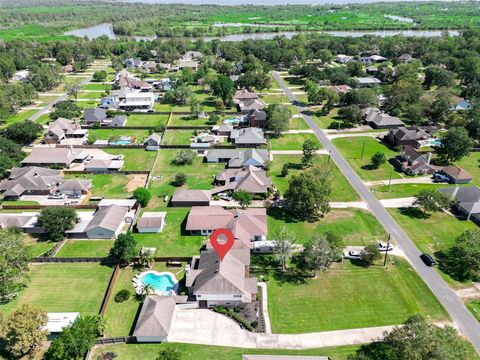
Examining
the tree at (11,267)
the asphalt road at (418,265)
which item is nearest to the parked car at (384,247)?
the asphalt road at (418,265)

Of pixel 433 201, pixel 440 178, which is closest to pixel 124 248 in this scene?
Answer: pixel 433 201


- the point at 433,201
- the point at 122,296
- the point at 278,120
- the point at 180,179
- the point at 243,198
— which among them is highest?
the point at 278,120

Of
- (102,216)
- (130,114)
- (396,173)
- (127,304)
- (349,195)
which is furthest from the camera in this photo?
(130,114)

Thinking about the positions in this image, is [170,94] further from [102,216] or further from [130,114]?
[102,216]

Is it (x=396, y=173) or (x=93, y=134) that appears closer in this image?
(x=396, y=173)

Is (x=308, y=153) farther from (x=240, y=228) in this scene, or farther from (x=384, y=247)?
(x=240, y=228)

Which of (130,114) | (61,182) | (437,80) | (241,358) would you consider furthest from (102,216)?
(437,80)

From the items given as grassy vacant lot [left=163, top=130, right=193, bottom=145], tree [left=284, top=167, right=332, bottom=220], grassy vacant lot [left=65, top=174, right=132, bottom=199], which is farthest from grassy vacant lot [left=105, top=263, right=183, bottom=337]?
grassy vacant lot [left=163, top=130, right=193, bottom=145]
